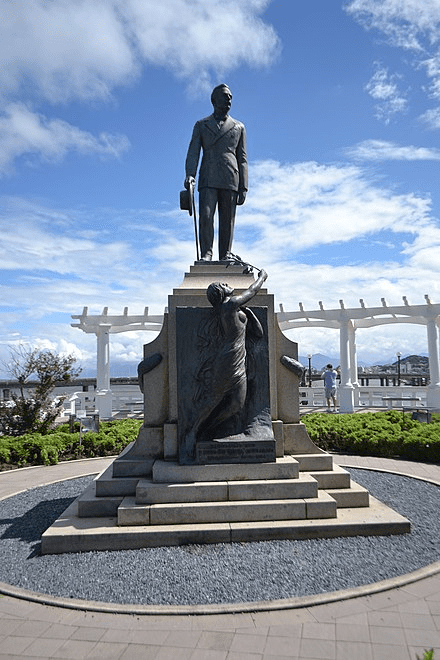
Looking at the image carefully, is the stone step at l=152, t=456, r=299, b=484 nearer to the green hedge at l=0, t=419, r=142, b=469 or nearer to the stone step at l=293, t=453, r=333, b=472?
the stone step at l=293, t=453, r=333, b=472

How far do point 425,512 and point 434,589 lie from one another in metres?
2.26

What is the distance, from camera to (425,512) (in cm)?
616

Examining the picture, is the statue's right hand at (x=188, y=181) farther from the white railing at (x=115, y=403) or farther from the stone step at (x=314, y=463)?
the white railing at (x=115, y=403)

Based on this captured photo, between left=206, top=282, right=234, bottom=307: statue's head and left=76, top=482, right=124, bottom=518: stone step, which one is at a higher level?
left=206, top=282, right=234, bottom=307: statue's head

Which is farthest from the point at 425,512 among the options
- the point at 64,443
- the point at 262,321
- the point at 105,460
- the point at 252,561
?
the point at 64,443

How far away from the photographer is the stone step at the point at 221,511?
5.37m

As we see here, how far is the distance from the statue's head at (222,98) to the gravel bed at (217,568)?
5876 millimetres

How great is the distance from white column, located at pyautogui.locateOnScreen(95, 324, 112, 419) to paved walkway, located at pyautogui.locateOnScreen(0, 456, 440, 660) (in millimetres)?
15505

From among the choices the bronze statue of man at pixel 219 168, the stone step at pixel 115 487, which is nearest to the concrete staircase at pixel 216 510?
the stone step at pixel 115 487

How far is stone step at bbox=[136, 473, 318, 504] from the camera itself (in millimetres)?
5551

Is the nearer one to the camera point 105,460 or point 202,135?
point 202,135

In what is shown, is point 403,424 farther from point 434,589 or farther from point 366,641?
point 366,641

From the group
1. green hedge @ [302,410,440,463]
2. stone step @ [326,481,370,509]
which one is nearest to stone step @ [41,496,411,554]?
stone step @ [326,481,370,509]

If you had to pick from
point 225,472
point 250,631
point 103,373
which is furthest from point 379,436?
point 103,373
